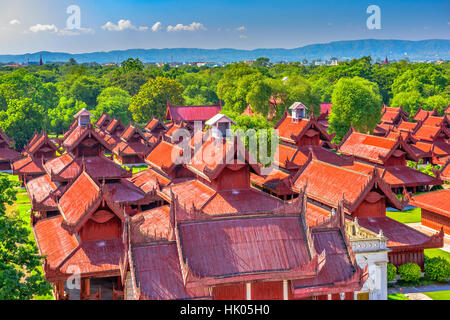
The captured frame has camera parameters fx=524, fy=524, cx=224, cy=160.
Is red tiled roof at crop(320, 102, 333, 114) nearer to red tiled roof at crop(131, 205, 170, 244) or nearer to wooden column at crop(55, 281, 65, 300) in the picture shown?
red tiled roof at crop(131, 205, 170, 244)

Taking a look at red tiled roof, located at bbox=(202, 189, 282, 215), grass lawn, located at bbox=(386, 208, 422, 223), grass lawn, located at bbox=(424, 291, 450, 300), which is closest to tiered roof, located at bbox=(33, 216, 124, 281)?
red tiled roof, located at bbox=(202, 189, 282, 215)

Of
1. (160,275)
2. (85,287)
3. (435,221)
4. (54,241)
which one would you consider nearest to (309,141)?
(435,221)

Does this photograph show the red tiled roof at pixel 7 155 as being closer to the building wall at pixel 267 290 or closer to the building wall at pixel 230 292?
the building wall at pixel 230 292

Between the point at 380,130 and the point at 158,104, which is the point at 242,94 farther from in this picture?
the point at 158,104

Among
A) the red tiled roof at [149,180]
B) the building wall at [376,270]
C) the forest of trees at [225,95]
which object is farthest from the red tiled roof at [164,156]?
the building wall at [376,270]

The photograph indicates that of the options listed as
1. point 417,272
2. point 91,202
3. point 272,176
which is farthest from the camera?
point 272,176

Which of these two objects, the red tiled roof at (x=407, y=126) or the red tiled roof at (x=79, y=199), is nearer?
the red tiled roof at (x=79, y=199)
